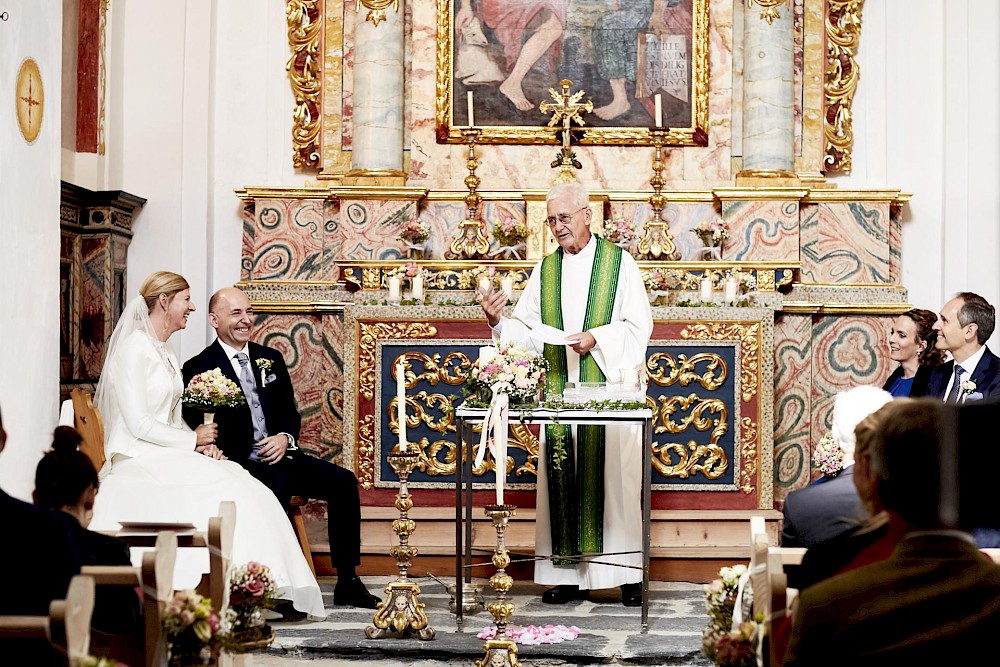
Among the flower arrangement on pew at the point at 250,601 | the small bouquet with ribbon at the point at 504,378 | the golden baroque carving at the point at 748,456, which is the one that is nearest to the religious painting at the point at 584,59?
the golden baroque carving at the point at 748,456

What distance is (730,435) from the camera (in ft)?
26.0

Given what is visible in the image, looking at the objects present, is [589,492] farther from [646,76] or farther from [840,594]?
[840,594]

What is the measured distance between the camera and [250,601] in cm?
439

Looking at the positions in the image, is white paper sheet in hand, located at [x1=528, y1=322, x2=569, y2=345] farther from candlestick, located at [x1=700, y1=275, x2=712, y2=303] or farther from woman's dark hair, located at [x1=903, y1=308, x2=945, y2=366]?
woman's dark hair, located at [x1=903, y1=308, x2=945, y2=366]

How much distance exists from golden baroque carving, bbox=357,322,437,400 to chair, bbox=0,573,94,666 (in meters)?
5.05

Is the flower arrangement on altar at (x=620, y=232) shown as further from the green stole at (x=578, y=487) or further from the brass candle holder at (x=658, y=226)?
the green stole at (x=578, y=487)

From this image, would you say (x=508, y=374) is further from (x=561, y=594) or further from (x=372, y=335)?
(x=372, y=335)

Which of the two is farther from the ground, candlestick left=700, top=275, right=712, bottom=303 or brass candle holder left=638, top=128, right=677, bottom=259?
brass candle holder left=638, top=128, right=677, bottom=259

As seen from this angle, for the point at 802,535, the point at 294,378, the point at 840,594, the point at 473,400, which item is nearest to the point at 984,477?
the point at 840,594

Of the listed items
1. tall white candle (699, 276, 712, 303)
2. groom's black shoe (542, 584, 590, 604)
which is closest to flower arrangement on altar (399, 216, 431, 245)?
tall white candle (699, 276, 712, 303)

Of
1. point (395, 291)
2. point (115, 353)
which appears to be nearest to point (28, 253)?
point (115, 353)

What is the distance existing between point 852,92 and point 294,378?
4550mm

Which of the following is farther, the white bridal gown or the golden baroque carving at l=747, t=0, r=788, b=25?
the golden baroque carving at l=747, t=0, r=788, b=25

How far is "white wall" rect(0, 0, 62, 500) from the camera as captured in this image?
19.0 feet
